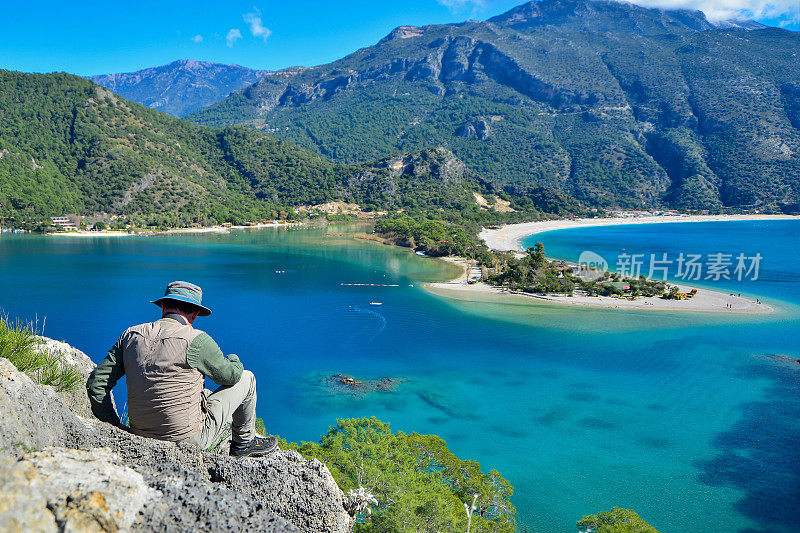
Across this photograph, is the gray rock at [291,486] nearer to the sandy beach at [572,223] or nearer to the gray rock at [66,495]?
the gray rock at [66,495]

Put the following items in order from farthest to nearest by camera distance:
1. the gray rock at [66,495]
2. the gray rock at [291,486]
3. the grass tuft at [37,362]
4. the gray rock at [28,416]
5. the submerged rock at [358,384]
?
the submerged rock at [358,384]
the grass tuft at [37,362]
the gray rock at [291,486]
the gray rock at [28,416]
the gray rock at [66,495]

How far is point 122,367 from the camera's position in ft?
9.78

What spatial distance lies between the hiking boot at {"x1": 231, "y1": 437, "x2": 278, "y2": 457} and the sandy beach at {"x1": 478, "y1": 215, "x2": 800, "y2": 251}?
69158 millimetres

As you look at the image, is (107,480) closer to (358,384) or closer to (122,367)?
(122,367)

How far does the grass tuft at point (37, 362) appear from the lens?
383 cm

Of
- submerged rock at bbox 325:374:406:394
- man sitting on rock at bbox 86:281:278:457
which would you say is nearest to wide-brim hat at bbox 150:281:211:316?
man sitting on rock at bbox 86:281:278:457

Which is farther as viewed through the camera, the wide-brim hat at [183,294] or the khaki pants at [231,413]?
the khaki pants at [231,413]

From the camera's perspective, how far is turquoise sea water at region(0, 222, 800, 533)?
1327 cm

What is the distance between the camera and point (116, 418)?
3123 millimetres

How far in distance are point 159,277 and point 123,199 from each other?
191 ft

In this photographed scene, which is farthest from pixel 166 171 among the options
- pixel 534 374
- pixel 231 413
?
pixel 231 413

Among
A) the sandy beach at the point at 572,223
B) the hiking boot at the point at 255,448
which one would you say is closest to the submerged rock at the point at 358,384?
the hiking boot at the point at 255,448

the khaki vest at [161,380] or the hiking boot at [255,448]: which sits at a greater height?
the khaki vest at [161,380]

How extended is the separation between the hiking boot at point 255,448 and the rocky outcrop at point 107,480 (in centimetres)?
7
